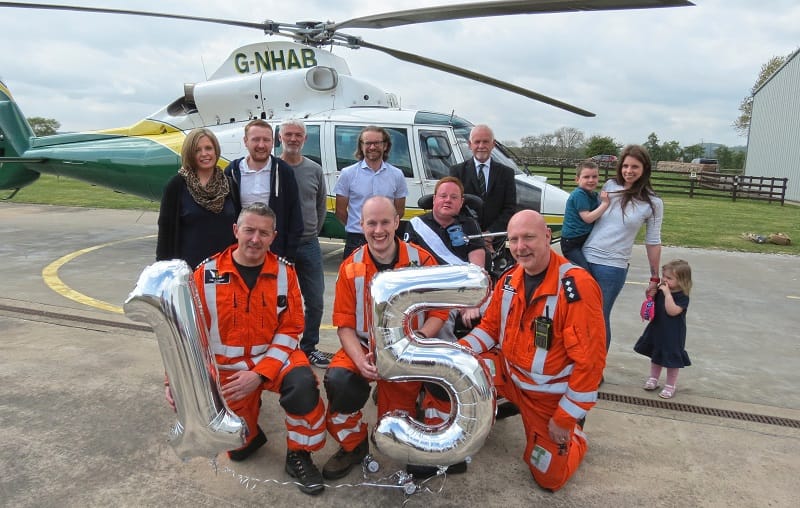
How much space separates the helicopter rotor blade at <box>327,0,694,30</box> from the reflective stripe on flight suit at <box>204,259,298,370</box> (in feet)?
10.4

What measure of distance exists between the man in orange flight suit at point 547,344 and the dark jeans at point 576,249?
108 centimetres

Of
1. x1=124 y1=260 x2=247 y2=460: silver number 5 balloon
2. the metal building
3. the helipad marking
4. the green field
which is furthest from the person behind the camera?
the metal building

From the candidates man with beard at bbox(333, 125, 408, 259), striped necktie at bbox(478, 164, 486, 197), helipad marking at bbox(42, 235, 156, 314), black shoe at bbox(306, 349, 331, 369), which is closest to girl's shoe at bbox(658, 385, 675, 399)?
striped necktie at bbox(478, 164, 486, 197)

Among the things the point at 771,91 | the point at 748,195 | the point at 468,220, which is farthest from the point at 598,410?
the point at 771,91

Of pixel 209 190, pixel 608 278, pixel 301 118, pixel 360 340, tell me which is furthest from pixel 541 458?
pixel 301 118

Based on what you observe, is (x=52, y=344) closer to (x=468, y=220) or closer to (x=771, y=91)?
(x=468, y=220)

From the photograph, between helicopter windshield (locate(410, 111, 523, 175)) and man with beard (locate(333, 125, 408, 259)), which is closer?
man with beard (locate(333, 125, 408, 259))

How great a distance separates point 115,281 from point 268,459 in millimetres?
4617

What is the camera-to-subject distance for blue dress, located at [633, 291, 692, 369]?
11.3 ft

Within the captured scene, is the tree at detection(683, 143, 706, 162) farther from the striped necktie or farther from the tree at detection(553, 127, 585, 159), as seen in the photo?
the striped necktie

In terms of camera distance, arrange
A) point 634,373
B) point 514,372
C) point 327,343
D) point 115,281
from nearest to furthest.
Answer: point 514,372
point 634,373
point 327,343
point 115,281

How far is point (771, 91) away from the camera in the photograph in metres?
34.5

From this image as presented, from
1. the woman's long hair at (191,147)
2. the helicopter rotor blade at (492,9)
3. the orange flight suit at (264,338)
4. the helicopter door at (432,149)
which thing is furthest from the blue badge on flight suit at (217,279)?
the helicopter door at (432,149)

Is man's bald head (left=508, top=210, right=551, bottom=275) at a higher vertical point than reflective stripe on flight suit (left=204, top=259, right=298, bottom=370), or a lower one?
higher
